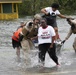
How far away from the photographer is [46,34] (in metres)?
11.0

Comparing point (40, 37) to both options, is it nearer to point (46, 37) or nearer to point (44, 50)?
point (46, 37)

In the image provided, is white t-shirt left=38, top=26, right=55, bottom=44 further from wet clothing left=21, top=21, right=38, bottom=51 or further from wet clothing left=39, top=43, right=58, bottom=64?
wet clothing left=21, top=21, right=38, bottom=51

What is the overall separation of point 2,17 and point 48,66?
1374 inches

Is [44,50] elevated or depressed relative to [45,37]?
depressed

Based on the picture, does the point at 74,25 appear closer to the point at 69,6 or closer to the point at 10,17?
the point at 10,17

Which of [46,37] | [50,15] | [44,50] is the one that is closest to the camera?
[46,37]

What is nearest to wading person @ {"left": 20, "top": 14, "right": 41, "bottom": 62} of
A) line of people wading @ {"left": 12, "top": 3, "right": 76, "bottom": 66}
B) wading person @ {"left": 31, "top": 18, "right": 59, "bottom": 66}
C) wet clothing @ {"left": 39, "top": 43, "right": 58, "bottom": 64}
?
line of people wading @ {"left": 12, "top": 3, "right": 76, "bottom": 66}

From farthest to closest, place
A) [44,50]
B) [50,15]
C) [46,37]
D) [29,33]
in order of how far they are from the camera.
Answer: [50,15], [29,33], [44,50], [46,37]

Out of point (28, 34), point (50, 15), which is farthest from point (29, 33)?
point (50, 15)

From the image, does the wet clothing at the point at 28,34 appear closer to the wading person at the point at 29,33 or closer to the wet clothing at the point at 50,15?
the wading person at the point at 29,33

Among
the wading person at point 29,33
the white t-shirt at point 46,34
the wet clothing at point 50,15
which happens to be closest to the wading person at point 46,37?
the white t-shirt at point 46,34

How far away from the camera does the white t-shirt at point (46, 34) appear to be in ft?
36.1

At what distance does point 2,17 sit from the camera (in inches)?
1821

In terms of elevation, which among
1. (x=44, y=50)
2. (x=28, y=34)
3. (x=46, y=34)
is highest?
(x=46, y=34)
